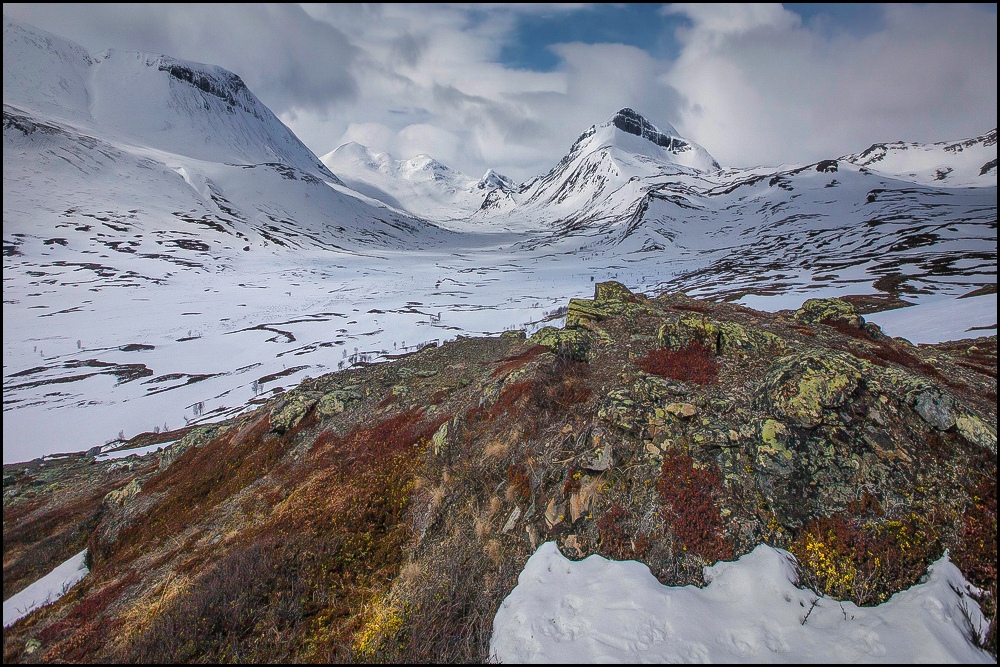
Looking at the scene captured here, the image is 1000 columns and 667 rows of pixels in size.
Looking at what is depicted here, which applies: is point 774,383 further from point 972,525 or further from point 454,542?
point 454,542

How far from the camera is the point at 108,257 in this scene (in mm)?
112562

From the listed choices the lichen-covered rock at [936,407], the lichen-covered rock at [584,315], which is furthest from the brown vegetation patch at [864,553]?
the lichen-covered rock at [584,315]

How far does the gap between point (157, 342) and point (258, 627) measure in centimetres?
6460

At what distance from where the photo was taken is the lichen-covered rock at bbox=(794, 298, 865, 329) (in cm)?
1349

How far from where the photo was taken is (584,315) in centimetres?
1505

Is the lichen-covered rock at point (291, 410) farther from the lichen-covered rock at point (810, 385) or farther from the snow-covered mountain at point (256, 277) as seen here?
the snow-covered mountain at point (256, 277)

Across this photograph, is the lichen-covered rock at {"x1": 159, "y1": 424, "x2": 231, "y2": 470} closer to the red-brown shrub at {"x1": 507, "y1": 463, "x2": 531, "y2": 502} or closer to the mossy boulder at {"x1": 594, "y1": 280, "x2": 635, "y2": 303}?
the red-brown shrub at {"x1": 507, "y1": 463, "x2": 531, "y2": 502}

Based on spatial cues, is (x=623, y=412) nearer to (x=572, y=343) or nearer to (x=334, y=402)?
(x=572, y=343)

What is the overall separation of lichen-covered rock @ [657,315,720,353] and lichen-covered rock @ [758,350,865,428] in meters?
2.29

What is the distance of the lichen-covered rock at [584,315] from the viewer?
1442 cm

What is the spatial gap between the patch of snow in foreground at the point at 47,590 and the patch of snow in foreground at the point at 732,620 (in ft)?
38.8

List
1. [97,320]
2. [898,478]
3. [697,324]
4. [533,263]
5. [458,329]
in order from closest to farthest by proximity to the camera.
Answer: [898,478], [697,324], [458,329], [97,320], [533,263]

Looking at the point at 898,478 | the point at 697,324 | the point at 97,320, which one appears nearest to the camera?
the point at 898,478

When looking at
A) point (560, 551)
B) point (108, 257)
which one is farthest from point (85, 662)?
point (108, 257)
